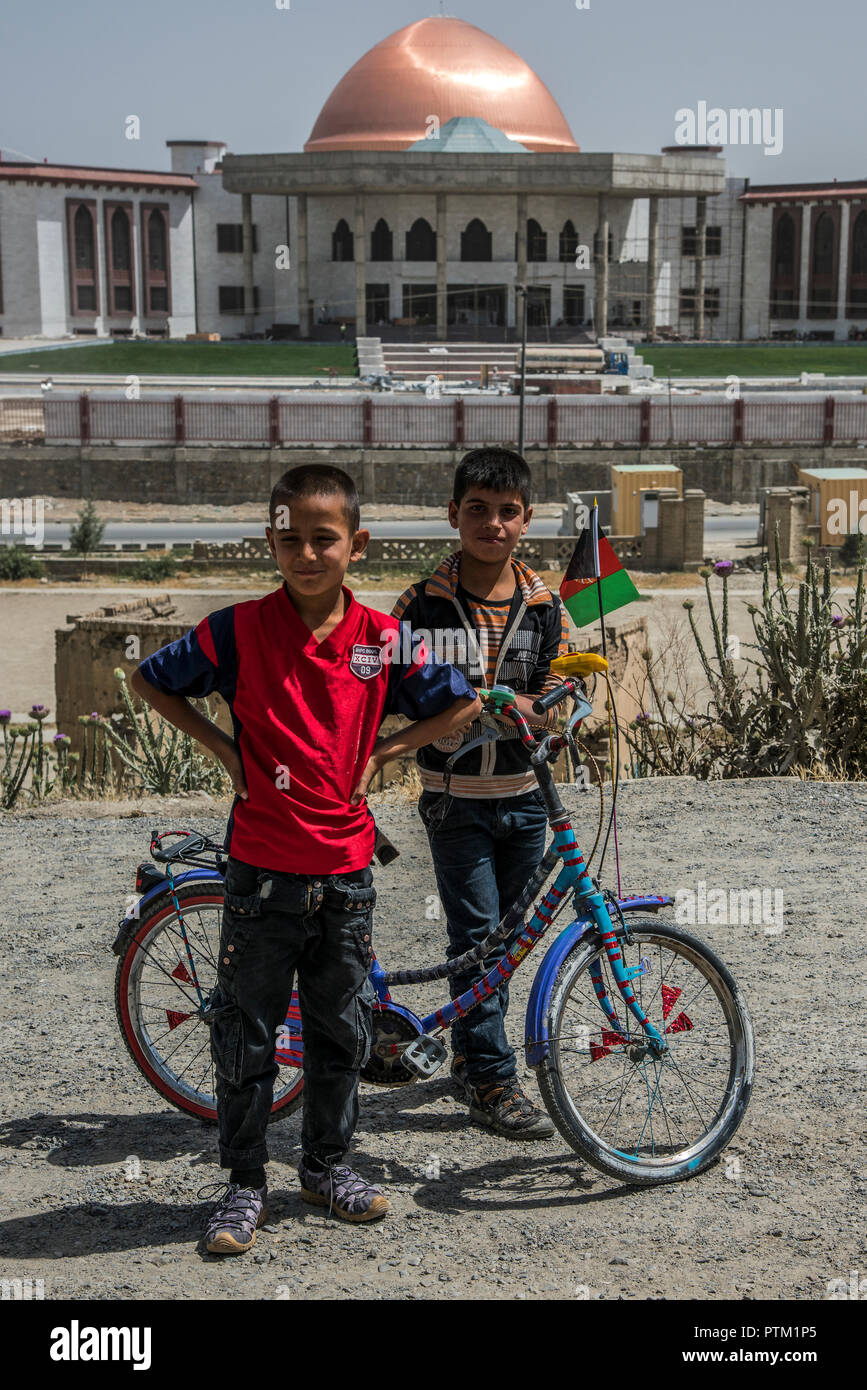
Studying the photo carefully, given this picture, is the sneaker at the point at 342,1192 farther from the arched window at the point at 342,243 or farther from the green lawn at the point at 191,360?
the arched window at the point at 342,243

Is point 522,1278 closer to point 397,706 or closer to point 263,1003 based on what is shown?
point 263,1003

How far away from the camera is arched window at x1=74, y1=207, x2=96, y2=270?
61594mm

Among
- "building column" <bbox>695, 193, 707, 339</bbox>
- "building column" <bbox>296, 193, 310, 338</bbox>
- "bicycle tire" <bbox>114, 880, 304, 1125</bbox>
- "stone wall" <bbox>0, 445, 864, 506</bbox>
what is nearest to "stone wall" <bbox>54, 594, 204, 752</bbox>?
"bicycle tire" <bbox>114, 880, 304, 1125</bbox>

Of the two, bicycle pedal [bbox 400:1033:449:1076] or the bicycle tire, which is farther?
the bicycle tire

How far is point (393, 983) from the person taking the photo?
3.63m

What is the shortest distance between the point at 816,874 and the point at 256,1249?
3152 millimetres

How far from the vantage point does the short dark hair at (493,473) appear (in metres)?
3.70

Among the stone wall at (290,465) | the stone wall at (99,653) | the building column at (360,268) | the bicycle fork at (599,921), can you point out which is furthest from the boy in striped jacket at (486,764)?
the building column at (360,268)

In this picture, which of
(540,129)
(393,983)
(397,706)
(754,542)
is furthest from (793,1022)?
(540,129)

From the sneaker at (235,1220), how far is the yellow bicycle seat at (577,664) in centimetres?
130

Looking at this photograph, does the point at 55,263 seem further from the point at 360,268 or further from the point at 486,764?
the point at 486,764

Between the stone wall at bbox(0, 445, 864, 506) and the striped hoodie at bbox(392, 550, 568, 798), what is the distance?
32882 millimetres

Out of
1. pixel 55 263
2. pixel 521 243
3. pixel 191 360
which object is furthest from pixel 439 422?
pixel 55 263

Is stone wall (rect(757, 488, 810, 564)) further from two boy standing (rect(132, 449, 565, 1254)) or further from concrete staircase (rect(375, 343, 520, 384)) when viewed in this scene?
two boy standing (rect(132, 449, 565, 1254))
